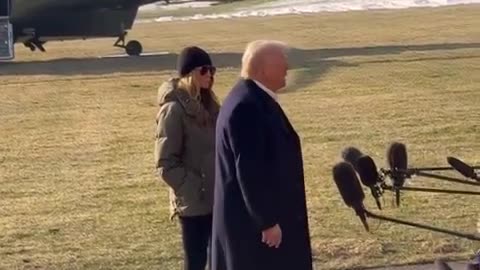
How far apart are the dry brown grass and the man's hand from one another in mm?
3256

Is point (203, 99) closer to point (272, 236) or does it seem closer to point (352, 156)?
point (352, 156)

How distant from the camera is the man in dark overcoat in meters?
6.00

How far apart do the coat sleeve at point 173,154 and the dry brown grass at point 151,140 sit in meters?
2.04

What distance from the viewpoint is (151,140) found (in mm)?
15914

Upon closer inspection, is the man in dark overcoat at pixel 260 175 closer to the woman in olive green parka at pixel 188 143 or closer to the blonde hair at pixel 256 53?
the blonde hair at pixel 256 53

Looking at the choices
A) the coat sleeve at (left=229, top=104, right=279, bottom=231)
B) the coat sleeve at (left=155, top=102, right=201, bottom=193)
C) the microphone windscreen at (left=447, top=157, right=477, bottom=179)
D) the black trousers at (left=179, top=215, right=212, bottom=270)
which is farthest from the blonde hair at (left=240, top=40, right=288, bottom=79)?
the black trousers at (left=179, top=215, right=212, bottom=270)

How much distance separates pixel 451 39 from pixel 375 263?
22.5 meters

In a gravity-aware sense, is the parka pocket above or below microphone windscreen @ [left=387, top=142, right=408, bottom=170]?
below

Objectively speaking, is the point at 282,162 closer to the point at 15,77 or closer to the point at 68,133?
the point at 68,133

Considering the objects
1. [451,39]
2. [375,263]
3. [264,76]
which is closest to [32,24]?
[451,39]

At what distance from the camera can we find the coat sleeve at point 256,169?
5.99 metres

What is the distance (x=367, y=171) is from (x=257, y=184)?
1.81 ft

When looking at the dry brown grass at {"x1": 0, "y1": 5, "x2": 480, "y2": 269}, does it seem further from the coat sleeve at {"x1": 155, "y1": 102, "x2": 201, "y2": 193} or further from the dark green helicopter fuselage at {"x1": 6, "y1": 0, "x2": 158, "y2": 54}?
the coat sleeve at {"x1": 155, "y1": 102, "x2": 201, "y2": 193}

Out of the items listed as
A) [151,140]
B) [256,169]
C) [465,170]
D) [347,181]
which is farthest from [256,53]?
[151,140]
